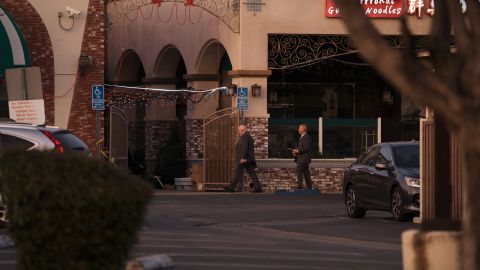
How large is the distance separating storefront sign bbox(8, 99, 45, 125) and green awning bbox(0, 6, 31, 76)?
871 cm

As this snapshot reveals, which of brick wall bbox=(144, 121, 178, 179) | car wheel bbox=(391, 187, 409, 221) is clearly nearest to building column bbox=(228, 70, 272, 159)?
brick wall bbox=(144, 121, 178, 179)

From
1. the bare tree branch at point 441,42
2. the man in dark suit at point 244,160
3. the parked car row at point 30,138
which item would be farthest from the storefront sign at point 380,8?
the bare tree branch at point 441,42

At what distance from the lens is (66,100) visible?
34.4 meters

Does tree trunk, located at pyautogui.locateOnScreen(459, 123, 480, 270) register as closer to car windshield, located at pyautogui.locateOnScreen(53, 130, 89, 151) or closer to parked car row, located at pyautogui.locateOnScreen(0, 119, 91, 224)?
parked car row, located at pyautogui.locateOnScreen(0, 119, 91, 224)

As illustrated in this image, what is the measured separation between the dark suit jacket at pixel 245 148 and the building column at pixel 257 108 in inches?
69.1

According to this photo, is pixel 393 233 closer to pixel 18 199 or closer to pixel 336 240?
pixel 336 240

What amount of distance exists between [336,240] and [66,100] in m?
17.3

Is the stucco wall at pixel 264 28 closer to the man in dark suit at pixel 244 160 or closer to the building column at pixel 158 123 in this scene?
the man in dark suit at pixel 244 160

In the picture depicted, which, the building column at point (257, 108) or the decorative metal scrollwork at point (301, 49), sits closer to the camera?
the building column at point (257, 108)

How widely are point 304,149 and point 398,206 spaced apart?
1022cm

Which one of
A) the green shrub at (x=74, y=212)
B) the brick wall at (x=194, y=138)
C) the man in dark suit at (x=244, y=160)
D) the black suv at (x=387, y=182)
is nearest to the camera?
the green shrub at (x=74, y=212)

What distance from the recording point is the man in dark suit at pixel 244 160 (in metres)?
32.2

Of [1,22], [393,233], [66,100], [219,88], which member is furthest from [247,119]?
[393,233]

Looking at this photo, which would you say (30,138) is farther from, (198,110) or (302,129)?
(198,110)
